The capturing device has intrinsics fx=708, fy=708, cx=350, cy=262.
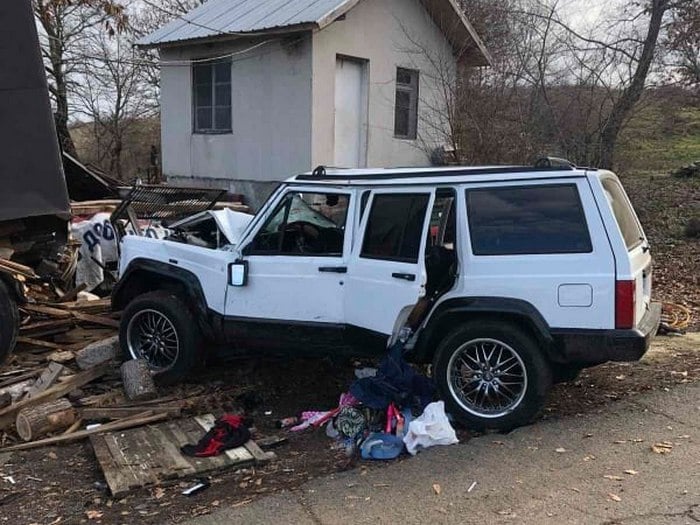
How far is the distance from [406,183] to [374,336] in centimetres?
124

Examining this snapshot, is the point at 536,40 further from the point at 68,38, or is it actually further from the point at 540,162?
the point at 68,38

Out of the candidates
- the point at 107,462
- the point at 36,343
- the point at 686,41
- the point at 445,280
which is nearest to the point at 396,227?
the point at 445,280

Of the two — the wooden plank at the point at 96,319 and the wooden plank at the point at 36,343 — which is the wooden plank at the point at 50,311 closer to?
the wooden plank at the point at 96,319

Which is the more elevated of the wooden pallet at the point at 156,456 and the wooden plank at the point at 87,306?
the wooden plank at the point at 87,306

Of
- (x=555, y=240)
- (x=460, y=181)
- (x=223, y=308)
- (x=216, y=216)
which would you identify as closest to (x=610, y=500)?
(x=555, y=240)

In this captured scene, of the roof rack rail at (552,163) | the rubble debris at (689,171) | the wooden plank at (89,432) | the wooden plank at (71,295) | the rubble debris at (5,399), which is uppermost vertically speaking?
the rubble debris at (689,171)

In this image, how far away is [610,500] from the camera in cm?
413

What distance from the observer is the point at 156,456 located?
5.10 m

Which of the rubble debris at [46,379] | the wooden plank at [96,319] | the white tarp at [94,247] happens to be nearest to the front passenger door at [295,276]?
the rubble debris at [46,379]

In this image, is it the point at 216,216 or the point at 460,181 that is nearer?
the point at 460,181

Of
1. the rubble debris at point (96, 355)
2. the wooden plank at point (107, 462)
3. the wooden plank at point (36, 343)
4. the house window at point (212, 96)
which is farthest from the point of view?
the house window at point (212, 96)

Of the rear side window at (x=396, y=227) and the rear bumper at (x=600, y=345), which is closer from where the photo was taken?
the rear bumper at (x=600, y=345)

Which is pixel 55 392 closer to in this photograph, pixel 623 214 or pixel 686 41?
pixel 623 214

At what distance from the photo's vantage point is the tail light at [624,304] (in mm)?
4777
